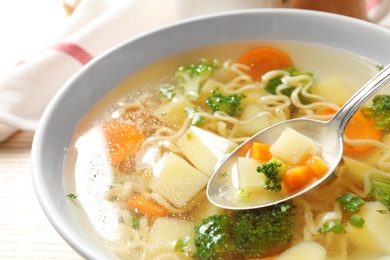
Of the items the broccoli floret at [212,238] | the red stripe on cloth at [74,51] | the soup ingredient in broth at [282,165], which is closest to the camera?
the broccoli floret at [212,238]

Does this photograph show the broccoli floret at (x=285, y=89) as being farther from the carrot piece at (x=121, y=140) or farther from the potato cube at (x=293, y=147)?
the carrot piece at (x=121, y=140)

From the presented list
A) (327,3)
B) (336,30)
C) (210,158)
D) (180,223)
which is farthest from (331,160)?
(327,3)

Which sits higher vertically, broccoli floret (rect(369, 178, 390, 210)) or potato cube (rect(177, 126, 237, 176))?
broccoli floret (rect(369, 178, 390, 210))

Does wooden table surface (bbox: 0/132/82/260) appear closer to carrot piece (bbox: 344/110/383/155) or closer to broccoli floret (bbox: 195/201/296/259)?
broccoli floret (bbox: 195/201/296/259)

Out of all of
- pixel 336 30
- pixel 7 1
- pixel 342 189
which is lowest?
pixel 7 1

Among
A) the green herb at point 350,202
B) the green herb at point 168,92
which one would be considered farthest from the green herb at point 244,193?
the green herb at point 168,92

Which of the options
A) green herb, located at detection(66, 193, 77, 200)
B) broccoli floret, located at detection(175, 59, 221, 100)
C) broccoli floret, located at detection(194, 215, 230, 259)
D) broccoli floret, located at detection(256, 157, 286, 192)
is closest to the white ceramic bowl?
green herb, located at detection(66, 193, 77, 200)

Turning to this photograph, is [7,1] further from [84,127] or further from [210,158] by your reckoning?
[210,158]
